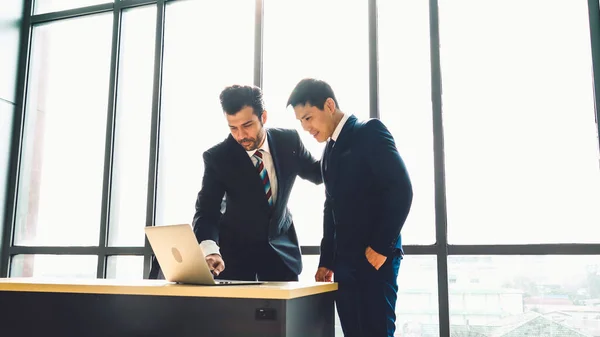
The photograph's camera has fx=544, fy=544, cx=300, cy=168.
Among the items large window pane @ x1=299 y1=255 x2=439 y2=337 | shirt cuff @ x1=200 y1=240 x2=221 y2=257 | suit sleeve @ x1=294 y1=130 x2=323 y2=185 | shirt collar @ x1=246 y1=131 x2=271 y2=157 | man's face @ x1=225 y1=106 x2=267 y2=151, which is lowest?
large window pane @ x1=299 y1=255 x2=439 y2=337

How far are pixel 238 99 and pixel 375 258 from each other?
92 cm

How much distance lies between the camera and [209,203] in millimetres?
2420

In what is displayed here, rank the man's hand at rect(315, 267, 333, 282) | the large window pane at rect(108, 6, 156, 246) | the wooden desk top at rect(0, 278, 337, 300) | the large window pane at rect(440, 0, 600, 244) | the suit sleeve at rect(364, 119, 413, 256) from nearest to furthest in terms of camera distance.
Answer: the wooden desk top at rect(0, 278, 337, 300), the suit sleeve at rect(364, 119, 413, 256), the man's hand at rect(315, 267, 333, 282), the large window pane at rect(440, 0, 600, 244), the large window pane at rect(108, 6, 156, 246)

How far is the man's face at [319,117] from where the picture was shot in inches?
→ 86.2

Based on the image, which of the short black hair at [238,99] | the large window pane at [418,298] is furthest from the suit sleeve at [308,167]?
the large window pane at [418,298]

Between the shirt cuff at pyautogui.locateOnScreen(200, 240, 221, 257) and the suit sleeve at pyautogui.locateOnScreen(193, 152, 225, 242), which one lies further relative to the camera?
the suit sleeve at pyautogui.locateOnScreen(193, 152, 225, 242)

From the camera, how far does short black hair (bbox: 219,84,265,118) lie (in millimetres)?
2369

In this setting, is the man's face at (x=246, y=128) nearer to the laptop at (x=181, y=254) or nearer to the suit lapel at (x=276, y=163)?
the suit lapel at (x=276, y=163)

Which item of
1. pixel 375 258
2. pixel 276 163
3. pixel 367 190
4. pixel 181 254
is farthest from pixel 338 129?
pixel 181 254

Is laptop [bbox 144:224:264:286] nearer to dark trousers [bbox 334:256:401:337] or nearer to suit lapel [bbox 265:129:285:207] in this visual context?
dark trousers [bbox 334:256:401:337]

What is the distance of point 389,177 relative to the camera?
1.97 meters

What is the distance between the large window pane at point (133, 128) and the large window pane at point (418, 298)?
1.79 m

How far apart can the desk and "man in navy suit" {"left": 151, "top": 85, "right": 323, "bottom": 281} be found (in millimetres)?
422

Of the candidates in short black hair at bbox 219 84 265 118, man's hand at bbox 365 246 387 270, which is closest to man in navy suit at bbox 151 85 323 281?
short black hair at bbox 219 84 265 118
